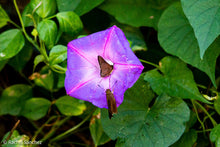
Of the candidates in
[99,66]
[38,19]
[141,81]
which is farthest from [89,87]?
[38,19]

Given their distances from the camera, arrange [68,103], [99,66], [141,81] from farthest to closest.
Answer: [68,103] < [141,81] < [99,66]

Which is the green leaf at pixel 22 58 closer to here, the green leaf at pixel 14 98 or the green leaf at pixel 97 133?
the green leaf at pixel 14 98

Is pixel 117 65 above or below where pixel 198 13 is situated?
below

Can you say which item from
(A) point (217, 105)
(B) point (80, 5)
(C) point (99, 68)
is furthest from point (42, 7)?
(A) point (217, 105)

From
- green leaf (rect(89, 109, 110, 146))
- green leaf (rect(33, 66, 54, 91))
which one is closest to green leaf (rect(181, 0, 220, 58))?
green leaf (rect(89, 109, 110, 146))

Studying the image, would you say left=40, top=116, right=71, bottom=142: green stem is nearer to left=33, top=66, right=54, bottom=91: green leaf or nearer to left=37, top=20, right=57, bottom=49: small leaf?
left=33, top=66, right=54, bottom=91: green leaf

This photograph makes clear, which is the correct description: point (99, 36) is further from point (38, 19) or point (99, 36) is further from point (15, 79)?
point (15, 79)

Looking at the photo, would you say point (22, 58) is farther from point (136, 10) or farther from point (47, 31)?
point (136, 10)
